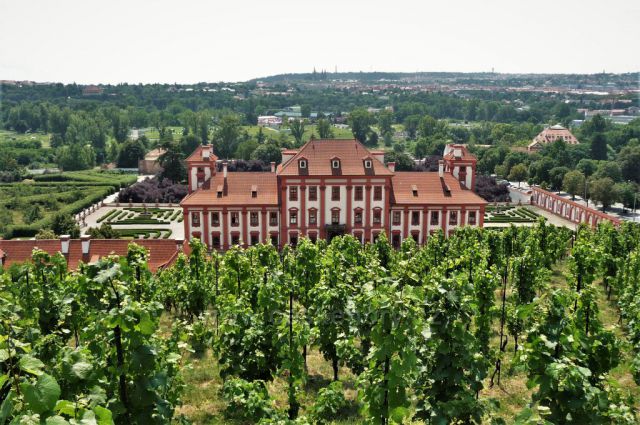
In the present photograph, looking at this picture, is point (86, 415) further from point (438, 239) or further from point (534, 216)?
point (534, 216)

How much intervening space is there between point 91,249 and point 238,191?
16092 millimetres

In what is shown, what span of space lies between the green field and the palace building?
2170 centimetres

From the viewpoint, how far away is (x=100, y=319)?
34.4 ft

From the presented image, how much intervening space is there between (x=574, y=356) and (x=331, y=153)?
4028 cm

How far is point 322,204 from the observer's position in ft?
168

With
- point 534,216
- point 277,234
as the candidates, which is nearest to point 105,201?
point 277,234

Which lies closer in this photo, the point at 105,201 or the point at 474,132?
the point at 105,201

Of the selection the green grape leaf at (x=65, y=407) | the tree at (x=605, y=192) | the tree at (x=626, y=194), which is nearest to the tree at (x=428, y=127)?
the tree at (x=626, y=194)

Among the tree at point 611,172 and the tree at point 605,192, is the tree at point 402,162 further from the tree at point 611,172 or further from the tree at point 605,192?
the tree at point 605,192

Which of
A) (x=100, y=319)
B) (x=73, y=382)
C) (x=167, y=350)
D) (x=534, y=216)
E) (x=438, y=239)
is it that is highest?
(x=100, y=319)

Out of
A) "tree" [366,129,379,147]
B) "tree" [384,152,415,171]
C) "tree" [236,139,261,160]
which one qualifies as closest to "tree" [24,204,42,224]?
"tree" [236,139,261,160]

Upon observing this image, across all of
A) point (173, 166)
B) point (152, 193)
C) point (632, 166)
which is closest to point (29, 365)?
point (152, 193)

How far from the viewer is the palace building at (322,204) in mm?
50625

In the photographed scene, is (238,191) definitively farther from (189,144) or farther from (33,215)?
(189,144)
